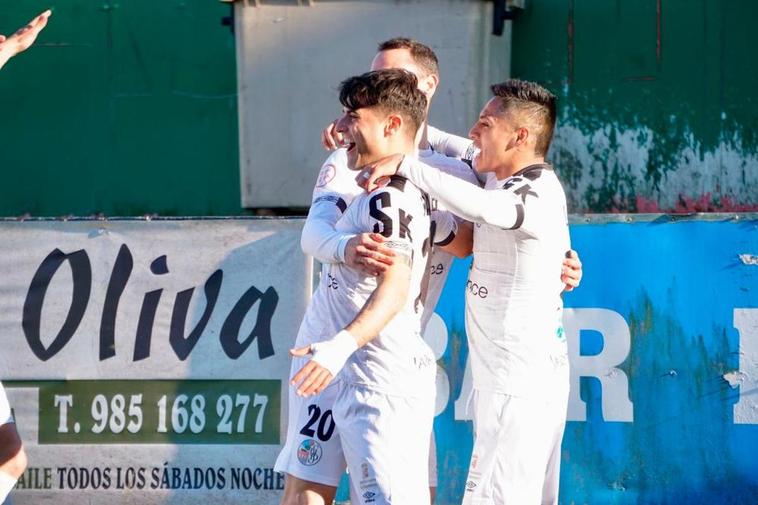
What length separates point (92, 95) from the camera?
37.9 ft

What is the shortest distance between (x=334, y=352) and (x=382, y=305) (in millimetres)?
254

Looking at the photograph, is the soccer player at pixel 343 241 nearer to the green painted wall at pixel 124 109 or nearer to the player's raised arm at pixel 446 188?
the player's raised arm at pixel 446 188

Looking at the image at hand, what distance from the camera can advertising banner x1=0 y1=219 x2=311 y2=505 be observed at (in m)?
7.48

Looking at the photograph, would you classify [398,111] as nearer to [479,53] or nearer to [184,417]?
[184,417]

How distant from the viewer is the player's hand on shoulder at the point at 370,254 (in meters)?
4.53

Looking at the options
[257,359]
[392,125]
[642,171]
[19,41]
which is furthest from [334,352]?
[642,171]

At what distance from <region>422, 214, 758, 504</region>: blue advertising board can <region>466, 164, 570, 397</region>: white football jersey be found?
2.13 m

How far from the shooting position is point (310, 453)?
15.8ft

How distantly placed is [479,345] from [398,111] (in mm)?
1015

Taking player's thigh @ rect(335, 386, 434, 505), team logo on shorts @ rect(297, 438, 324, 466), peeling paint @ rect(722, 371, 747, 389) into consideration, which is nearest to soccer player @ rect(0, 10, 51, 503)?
team logo on shorts @ rect(297, 438, 324, 466)

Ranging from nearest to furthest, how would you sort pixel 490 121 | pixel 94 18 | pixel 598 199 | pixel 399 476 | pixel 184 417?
1. pixel 399 476
2. pixel 490 121
3. pixel 184 417
4. pixel 598 199
5. pixel 94 18

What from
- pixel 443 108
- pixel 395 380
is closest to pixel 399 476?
pixel 395 380

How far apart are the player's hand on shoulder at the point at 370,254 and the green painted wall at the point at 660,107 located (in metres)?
6.17

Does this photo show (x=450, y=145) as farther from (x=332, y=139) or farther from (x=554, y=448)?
(x=554, y=448)
